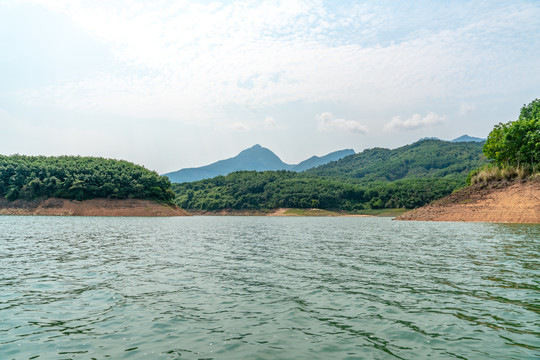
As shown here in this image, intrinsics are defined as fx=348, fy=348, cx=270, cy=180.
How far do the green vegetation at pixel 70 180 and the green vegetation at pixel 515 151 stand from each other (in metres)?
115

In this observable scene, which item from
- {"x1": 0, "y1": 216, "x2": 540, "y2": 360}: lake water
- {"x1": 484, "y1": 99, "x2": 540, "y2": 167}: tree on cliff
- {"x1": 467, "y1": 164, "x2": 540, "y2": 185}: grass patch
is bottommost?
{"x1": 0, "y1": 216, "x2": 540, "y2": 360}: lake water

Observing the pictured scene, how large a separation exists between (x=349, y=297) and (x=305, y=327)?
3957 millimetres

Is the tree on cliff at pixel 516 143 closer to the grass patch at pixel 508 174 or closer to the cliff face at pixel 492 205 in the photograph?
the grass patch at pixel 508 174

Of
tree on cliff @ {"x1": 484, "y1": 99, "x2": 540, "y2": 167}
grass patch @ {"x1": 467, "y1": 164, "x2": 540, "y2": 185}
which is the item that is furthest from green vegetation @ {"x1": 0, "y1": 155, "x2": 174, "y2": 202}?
tree on cliff @ {"x1": 484, "y1": 99, "x2": 540, "y2": 167}

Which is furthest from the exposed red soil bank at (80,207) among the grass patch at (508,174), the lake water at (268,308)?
the lake water at (268,308)

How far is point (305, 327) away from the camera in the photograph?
35.6 ft

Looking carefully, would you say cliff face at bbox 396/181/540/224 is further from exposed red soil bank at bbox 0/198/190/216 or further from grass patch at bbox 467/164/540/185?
exposed red soil bank at bbox 0/198/190/216

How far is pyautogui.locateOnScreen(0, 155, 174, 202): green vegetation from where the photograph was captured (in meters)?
121

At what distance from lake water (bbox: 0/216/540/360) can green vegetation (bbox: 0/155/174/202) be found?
371ft

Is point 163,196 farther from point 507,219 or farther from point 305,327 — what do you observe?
point 305,327

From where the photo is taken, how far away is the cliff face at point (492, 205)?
221ft

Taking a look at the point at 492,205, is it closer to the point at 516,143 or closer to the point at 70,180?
the point at 516,143

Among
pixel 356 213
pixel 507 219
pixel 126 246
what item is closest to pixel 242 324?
pixel 126 246

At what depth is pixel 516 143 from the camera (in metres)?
83.2
